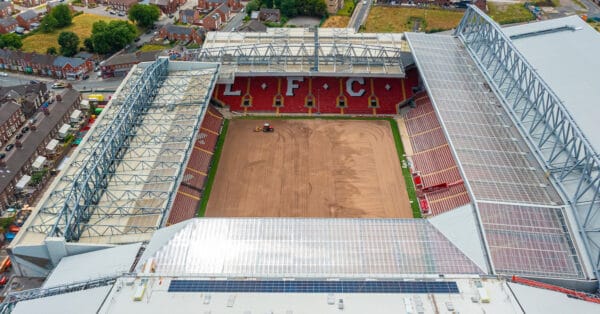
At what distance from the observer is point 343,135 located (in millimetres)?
69812

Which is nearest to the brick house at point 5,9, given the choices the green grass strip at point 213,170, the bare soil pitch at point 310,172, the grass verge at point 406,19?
the green grass strip at point 213,170

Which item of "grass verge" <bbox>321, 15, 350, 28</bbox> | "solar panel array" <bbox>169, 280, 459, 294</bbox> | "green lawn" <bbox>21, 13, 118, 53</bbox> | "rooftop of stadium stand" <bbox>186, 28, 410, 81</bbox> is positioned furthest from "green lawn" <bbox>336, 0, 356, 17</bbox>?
"solar panel array" <bbox>169, 280, 459, 294</bbox>

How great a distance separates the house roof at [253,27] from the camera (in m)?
104

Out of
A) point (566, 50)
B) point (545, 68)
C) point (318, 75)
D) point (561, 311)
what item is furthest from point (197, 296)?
point (566, 50)

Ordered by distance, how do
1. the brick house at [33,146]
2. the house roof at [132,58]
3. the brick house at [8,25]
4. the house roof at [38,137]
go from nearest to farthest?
the brick house at [33,146] → the house roof at [38,137] → the house roof at [132,58] → the brick house at [8,25]

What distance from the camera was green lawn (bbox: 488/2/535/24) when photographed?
385 feet

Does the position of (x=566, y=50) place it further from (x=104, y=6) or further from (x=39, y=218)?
(x=104, y=6)

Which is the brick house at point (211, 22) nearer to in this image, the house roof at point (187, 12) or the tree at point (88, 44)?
the house roof at point (187, 12)

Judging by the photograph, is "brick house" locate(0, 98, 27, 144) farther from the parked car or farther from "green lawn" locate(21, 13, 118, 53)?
"green lawn" locate(21, 13, 118, 53)

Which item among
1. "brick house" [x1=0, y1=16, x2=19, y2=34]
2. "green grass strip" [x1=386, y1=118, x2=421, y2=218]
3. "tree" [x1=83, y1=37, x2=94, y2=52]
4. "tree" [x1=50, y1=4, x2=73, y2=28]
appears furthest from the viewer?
"tree" [x1=50, y1=4, x2=73, y2=28]

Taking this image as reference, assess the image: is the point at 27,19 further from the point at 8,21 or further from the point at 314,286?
the point at 314,286

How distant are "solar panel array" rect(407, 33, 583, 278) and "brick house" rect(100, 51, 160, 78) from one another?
5105 cm

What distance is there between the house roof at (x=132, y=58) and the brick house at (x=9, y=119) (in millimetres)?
20605

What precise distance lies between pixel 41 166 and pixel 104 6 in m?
76.0
